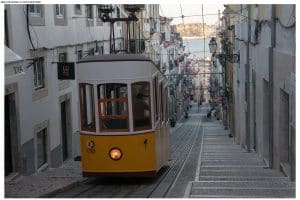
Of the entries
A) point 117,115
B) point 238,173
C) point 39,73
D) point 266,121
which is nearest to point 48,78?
point 39,73

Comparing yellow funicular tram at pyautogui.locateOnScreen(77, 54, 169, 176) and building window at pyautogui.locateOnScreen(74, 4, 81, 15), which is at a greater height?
building window at pyautogui.locateOnScreen(74, 4, 81, 15)

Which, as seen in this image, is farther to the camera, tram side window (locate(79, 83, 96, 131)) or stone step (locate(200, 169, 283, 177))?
stone step (locate(200, 169, 283, 177))

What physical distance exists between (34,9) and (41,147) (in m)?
3.64

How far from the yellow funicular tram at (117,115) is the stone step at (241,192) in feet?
5.11

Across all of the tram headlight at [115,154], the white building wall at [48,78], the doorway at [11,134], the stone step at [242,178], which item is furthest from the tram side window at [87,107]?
the stone step at [242,178]

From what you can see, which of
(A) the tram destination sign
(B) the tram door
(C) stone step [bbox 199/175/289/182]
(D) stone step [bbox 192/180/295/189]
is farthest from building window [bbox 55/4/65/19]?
(D) stone step [bbox 192/180/295/189]

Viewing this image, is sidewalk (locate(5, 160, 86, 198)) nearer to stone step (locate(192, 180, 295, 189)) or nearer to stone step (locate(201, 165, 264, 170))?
stone step (locate(192, 180, 295, 189))

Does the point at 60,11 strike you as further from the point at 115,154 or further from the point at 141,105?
the point at 115,154

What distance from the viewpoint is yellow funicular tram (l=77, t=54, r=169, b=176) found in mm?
10805

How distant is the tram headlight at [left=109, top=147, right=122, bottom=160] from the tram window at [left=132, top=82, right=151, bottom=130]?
54cm

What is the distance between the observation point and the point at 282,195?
933cm

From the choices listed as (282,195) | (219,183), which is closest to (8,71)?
(219,183)

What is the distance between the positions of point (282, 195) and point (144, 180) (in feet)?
11.3

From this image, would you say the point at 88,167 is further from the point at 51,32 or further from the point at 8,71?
the point at 51,32
